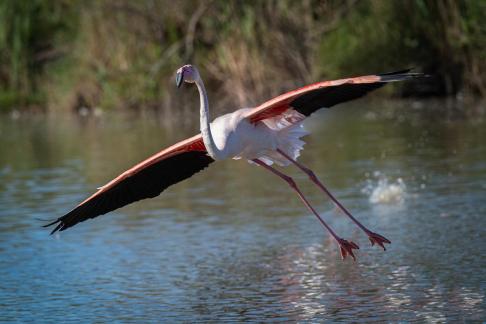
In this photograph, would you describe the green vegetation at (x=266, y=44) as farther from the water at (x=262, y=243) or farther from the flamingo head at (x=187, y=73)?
the flamingo head at (x=187, y=73)

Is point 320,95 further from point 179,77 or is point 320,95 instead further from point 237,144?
point 179,77

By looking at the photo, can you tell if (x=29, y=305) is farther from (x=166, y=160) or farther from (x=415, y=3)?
(x=415, y=3)

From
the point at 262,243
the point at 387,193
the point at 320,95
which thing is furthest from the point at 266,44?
the point at 320,95

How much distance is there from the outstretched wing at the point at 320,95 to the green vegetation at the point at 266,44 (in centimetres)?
1286

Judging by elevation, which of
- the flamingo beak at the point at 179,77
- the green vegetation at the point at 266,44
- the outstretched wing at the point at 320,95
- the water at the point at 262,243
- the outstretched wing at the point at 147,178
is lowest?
the water at the point at 262,243

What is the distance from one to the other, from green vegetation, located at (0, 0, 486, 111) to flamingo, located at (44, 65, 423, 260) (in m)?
12.6

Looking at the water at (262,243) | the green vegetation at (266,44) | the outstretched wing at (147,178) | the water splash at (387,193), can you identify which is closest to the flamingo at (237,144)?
the outstretched wing at (147,178)

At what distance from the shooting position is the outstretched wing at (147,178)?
8.38 m

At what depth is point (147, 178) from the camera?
8.81 meters

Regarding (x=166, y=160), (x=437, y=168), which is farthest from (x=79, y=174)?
(x=166, y=160)

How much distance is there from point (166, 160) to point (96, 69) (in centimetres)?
1887

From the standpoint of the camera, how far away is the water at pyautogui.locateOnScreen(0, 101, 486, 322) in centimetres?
736

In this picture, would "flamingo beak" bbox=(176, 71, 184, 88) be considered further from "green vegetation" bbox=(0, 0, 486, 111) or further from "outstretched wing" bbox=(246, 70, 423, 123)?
→ "green vegetation" bbox=(0, 0, 486, 111)

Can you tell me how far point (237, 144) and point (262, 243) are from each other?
159 cm
